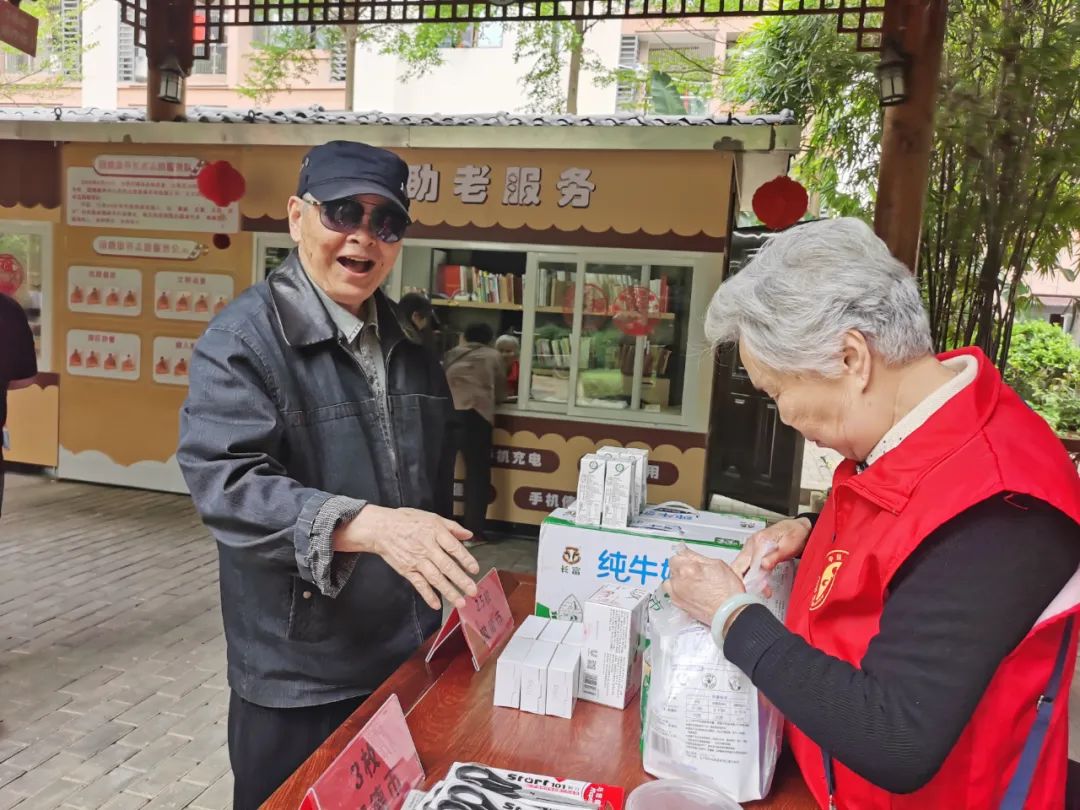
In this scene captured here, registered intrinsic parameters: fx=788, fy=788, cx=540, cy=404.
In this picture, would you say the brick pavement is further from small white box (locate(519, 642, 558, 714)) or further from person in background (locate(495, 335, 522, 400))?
small white box (locate(519, 642, 558, 714))

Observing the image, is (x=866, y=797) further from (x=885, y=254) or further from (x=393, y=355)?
(x=393, y=355)

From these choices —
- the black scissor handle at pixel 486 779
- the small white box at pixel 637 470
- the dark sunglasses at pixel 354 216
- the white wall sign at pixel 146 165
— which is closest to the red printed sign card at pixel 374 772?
the black scissor handle at pixel 486 779

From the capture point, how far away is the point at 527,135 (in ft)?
16.7

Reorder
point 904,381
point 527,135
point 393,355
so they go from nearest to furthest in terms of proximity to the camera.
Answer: point 904,381
point 393,355
point 527,135

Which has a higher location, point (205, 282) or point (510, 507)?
point (205, 282)

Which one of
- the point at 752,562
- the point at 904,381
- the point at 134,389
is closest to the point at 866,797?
the point at 752,562

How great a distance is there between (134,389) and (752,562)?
6.08m

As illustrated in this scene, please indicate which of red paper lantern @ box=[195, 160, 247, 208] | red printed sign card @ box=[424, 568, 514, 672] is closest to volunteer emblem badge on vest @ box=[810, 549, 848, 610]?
red printed sign card @ box=[424, 568, 514, 672]

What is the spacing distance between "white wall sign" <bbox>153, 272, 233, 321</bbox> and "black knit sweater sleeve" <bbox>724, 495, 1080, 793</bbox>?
19.3 feet

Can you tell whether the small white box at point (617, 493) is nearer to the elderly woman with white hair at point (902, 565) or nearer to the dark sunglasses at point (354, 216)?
the elderly woman with white hair at point (902, 565)

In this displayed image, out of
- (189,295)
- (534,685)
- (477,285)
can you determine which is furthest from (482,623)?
(189,295)

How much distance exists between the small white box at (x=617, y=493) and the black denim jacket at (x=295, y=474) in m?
0.36

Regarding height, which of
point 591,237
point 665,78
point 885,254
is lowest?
point 885,254

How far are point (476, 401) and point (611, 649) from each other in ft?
13.4
